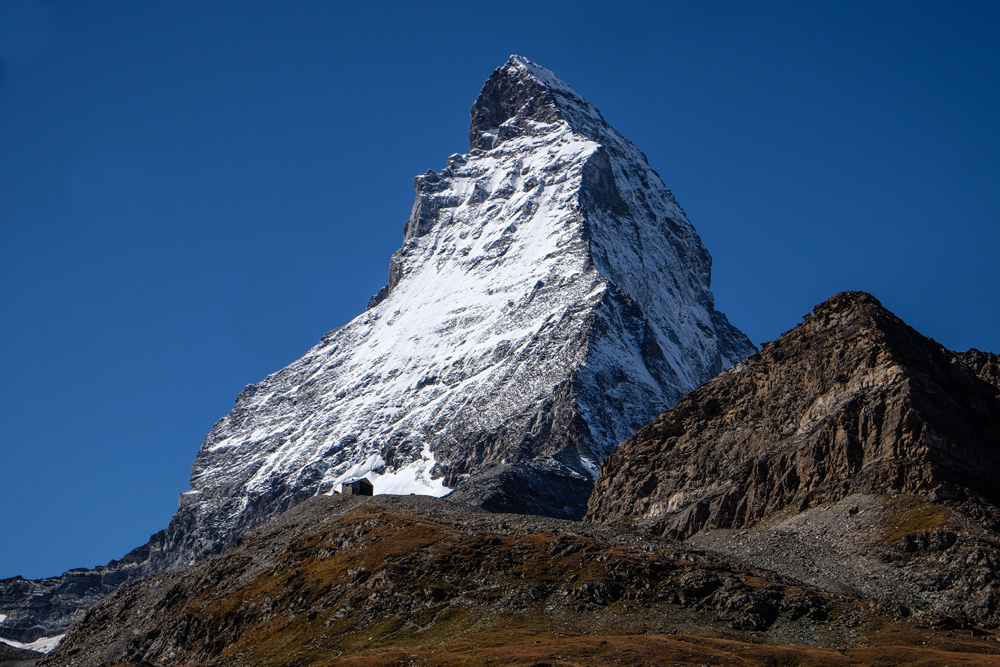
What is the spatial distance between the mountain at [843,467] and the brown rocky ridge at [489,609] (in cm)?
962

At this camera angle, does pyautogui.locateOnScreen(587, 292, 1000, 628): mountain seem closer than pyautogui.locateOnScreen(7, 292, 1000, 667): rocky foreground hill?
No

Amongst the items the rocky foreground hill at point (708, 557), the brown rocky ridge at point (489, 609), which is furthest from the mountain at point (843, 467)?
the brown rocky ridge at point (489, 609)

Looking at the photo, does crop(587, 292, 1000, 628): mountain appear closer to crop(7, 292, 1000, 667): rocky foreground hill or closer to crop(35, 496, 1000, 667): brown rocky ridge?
crop(7, 292, 1000, 667): rocky foreground hill

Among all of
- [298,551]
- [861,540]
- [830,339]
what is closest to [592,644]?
[861,540]

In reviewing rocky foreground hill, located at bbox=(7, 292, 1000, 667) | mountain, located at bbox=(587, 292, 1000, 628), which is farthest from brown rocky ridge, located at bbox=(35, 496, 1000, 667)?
mountain, located at bbox=(587, 292, 1000, 628)

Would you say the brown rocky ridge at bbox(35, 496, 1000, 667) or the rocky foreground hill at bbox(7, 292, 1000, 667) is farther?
the rocky foreground hill at bbox(7, 292, 1000, 667)

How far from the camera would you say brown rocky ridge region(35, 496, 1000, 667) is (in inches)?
3644

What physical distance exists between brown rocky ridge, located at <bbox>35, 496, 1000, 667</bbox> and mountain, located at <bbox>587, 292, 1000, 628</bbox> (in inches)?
379

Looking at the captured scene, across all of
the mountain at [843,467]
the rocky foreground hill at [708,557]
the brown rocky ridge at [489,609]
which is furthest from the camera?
the mountain at [843,467]

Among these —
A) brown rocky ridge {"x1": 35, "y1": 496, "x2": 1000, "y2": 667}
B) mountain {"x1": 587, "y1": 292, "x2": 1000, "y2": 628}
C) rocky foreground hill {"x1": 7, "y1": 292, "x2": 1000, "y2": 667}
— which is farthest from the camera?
mountain {"x1": 587, "y1": 292, "x2": 1000, "y2": 628}

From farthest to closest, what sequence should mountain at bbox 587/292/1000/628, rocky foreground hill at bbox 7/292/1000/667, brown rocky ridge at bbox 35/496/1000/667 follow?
mountain at bbox 587/292/1000/628 < rocky foreground hill at bbox 7/292/1000/667 < brown rocky ridge at bbox 35/496/1000/667

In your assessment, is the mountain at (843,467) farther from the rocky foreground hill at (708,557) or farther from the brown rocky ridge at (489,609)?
the brown rocky ridge at (489,609)

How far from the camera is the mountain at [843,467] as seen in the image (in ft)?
382

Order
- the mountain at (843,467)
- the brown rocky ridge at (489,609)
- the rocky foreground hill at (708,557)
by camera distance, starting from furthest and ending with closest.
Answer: the mountain at (843,467) → the rocky foreground hill at (708,557) → the brown rocky ridge at (489,609)
